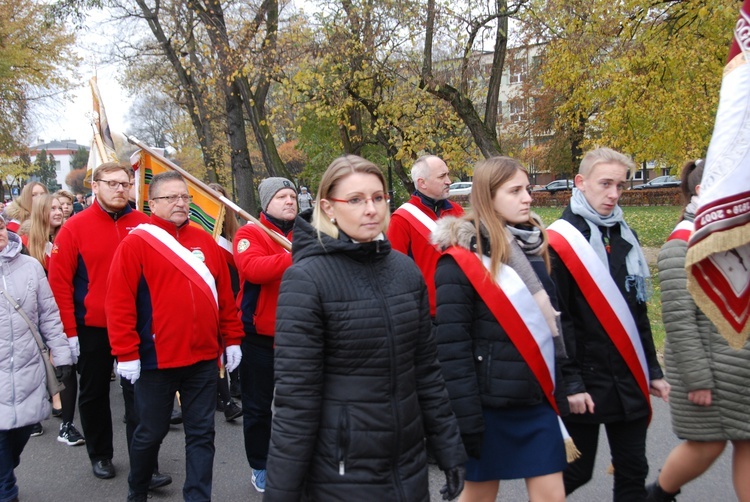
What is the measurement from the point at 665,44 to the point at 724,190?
10247 millimetres

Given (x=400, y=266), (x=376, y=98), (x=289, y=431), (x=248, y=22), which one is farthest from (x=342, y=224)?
(x=248, y=22)

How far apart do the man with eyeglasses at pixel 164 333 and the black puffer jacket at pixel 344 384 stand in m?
1.53

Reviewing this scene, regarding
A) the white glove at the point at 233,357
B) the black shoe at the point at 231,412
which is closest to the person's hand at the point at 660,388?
the white glove at the point at 233,357

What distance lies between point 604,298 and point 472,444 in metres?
0.99

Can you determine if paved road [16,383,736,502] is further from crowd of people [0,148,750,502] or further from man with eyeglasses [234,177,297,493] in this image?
man with eyeglasses [234,177,297,493]

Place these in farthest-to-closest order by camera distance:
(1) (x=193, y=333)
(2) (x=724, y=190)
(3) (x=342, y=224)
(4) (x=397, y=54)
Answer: (4) (x=397, y=54), (1) (x=193, y=333), (3) (x=342, y=224), (2) (x=724, y=190)

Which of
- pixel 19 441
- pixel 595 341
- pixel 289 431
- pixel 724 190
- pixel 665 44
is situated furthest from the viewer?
pixel 665 44

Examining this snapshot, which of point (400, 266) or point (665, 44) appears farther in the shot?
point (665, 44)

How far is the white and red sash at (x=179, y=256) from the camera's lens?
12.7 feet

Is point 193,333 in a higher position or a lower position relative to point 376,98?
lower

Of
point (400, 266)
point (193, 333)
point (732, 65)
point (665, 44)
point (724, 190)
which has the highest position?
point (665, 44)

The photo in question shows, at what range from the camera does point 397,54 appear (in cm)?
1358

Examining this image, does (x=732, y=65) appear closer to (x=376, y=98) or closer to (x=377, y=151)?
(x=376, y=98)

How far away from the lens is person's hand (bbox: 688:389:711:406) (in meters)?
3.29
